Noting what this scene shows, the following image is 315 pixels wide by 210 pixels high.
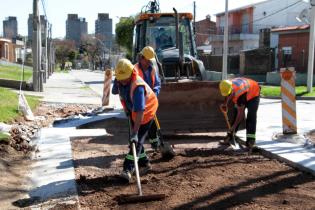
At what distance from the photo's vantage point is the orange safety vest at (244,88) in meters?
8.25

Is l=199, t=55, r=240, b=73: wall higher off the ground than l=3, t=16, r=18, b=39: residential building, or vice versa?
l=3, t=16, r=18, b=39: residential building

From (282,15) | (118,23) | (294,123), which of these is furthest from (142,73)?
(282,15)

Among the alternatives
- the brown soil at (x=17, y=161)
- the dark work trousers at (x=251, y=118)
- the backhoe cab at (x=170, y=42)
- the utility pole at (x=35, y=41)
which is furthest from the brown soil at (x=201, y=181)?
the utility pole at (x=35, y=41)

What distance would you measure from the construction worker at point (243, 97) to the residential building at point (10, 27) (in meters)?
98.5

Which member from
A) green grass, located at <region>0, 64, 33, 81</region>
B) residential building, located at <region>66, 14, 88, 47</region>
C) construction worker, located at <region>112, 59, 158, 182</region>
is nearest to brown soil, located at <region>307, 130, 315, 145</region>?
construction worker, located at <region>112, 59, 158, 182</region>

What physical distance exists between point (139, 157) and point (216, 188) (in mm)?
1373

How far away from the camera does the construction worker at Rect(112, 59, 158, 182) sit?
5914 millimetres

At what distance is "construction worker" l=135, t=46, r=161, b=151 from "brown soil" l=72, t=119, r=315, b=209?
31 cm

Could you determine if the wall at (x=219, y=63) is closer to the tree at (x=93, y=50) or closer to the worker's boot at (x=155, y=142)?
the worker's boot at (x=155, y=142)

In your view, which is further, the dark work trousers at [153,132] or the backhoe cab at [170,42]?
the backhoe cab at [170,42]

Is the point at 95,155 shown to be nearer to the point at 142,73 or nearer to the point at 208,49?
the point at 142,73

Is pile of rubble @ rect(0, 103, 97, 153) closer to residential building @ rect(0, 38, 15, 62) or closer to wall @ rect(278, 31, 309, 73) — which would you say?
wall @ rect(278, 31, 309, 73)

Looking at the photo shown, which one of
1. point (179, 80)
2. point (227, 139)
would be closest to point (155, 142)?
point (227, 139)

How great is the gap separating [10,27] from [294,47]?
82187 millimetres
